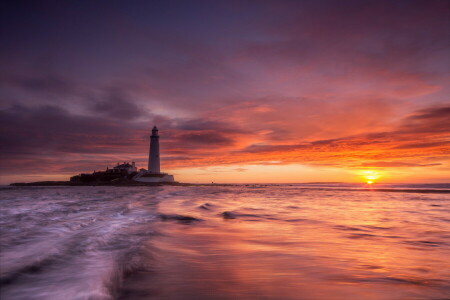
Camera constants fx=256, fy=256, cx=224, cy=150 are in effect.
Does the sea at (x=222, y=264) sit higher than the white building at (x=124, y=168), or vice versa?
the white building at (x=124, y=168)

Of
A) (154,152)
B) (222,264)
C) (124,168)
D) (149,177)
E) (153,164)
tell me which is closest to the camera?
(222,264)

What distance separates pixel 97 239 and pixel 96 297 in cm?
295

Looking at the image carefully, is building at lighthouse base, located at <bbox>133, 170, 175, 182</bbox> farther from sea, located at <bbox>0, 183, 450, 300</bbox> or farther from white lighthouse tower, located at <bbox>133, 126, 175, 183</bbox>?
sea, located at <bbox>0, 183, 450, 300</bbox>

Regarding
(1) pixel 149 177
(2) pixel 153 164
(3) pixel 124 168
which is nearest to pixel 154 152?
(2) pixel 153 164

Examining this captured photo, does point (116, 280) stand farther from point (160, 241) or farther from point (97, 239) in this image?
point (97, 239)

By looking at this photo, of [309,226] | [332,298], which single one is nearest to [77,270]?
[332,298]

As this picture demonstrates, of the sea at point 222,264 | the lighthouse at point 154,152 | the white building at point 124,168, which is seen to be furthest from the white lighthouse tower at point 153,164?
the sea at point 222,264

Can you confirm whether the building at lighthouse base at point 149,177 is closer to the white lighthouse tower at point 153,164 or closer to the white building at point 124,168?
the white lighthouse tower at point 153,164

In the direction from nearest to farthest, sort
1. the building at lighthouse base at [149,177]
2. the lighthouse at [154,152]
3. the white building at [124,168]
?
the lighthouse at [154,152] → the building at lighthouse base at [149,177] → the white building at [124,168]

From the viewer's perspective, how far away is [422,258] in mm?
3822

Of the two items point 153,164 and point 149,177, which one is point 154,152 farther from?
point 149,177

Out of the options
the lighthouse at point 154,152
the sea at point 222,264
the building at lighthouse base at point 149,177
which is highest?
the lighthouse at point 154,152

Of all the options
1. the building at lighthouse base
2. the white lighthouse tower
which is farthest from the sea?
the building at lighthouse base

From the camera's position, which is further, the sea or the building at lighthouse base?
the building at lighthouse base
